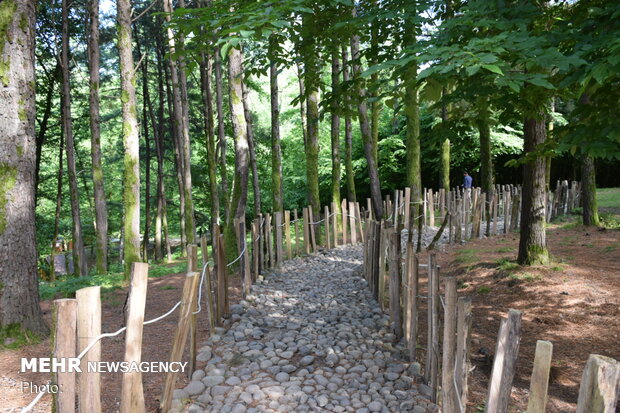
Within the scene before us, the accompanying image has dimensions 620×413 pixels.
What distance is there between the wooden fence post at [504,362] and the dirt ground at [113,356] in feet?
8.84

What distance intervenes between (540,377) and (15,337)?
16.9ft

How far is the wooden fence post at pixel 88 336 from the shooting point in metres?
2.45

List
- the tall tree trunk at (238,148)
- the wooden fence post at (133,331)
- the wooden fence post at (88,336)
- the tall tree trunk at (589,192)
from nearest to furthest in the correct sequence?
the wooden fence post at (88,336)
the wooden fence post at (133,331)
the tall tree trunk at (238,148)
the tall tree trunk at (589,192)

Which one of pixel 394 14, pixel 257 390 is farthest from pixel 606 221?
pixel 257 390

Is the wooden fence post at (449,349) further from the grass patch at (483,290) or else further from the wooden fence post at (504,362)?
the grass patch at (483,290)

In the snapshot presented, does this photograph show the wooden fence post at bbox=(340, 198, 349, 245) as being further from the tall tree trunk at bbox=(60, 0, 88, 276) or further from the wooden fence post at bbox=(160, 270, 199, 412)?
the wooden fence post at bbox=(160, 270, 199, 412)

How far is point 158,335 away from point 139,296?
2.81 m

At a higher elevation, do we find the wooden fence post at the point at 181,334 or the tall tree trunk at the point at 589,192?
the tall tree trunk at the point at 589,192

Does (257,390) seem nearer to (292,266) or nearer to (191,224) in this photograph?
(292,266)

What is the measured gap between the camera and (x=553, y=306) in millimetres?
5898

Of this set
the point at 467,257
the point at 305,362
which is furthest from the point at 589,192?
the point at 305,362

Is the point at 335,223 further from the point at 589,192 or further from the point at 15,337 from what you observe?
the point at 15,337

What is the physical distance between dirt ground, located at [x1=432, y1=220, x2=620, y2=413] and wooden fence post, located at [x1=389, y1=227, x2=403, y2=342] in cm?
87

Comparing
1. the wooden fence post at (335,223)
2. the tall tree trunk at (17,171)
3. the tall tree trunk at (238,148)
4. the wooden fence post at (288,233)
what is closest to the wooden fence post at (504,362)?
the tall tree trunk at (17,171)
